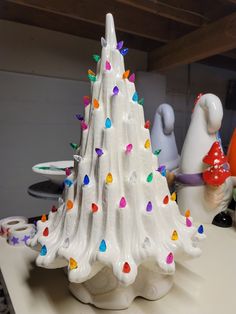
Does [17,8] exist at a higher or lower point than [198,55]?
higher

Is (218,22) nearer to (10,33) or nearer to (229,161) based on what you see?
(229,161)

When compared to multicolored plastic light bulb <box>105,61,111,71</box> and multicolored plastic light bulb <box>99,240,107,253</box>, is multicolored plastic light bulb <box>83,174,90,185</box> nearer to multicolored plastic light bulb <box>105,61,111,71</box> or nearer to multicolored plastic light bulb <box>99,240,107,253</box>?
multicolored plastic light bulb <box>99,240,107,253</box>

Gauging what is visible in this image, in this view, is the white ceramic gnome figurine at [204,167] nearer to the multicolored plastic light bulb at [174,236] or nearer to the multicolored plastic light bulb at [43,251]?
the multicolored plastic light bulb at [174,236]

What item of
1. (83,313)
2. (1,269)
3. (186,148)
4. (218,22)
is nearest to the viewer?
(83,313)

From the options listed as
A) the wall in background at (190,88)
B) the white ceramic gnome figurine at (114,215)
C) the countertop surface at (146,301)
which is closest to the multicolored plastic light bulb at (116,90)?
the white ceramic gnome figurine at (114,215)

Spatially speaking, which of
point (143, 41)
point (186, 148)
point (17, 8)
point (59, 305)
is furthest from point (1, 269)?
point (143, 41)

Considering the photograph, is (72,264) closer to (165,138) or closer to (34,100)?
(165,138)

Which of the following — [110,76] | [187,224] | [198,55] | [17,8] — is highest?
[17,8]

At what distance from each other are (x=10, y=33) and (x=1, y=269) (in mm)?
968

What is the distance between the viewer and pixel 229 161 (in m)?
0.80

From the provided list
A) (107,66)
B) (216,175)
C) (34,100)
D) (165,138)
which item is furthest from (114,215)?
(34,100)

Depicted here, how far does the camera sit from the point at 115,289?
384mm

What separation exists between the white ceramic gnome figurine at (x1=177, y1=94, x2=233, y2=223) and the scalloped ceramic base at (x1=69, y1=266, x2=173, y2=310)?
36 cm

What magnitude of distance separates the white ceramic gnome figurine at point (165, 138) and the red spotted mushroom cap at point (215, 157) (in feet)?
0.55
